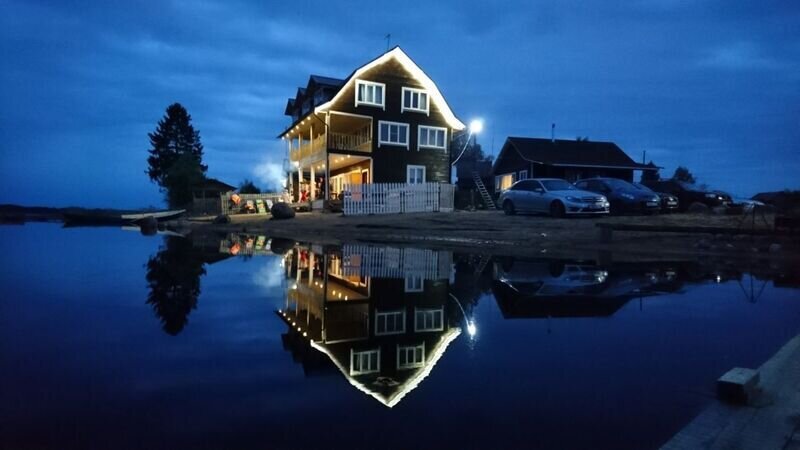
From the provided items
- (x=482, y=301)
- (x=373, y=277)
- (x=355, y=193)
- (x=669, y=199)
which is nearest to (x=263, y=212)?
(x=355, y=193)

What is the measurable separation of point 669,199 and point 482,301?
19890mm

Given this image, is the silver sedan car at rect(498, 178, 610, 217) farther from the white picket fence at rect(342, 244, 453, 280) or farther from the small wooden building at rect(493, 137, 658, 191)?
the small wooden building at rect(493, 137, 658, 191)

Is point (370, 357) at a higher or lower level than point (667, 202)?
lower

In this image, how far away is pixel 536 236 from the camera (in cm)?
1566

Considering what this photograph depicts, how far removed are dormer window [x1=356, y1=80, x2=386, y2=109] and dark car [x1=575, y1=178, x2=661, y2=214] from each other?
15355mm

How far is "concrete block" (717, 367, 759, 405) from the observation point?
3.16 m

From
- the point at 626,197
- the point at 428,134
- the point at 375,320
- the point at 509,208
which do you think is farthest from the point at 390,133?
the point at 375,320

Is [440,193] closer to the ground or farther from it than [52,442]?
farther from it

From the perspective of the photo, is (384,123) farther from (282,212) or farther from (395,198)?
(282,212)

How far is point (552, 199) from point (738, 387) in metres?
18.0

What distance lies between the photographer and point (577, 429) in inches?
115

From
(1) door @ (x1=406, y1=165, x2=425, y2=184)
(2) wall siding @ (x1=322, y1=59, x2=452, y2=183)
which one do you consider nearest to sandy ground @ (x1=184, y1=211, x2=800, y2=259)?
(2) wall siding @ (x1=322, y1=59, x2=452, y2=183)

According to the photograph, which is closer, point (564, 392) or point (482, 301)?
point (564, 392)

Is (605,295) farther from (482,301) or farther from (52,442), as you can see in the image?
(52,442)
